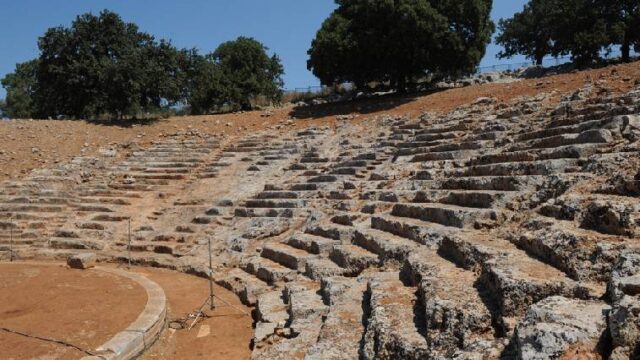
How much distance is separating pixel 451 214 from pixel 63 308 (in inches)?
223

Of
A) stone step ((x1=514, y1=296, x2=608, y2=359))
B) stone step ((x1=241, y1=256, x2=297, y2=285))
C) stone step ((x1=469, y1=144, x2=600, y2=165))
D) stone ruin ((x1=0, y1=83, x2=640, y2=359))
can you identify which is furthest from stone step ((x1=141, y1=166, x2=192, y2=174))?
stone step ((x1=514, y1=296, x2=608, y2=359))

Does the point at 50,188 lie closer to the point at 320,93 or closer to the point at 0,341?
the point at 0,341

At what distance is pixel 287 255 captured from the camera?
30.9ft

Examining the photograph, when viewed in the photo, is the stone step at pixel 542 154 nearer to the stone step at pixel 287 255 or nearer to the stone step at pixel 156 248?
the stone step at pixel 287 255

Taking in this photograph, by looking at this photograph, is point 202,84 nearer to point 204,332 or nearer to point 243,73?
point 243,73

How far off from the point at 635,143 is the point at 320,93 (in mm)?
23127

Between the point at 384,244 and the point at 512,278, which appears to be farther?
the point at 384,244

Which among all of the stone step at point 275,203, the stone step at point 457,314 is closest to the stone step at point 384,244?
the stone step at point 457,314

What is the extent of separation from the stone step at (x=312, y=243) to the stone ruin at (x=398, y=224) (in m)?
0.04

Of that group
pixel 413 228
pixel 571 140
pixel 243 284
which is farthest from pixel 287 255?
pixel 571 140

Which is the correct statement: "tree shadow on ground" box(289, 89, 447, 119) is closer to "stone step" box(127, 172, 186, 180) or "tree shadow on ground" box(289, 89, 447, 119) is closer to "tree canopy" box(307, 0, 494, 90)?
"tree canopy" box(307, 0, 494, 90)

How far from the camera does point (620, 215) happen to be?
4445mm

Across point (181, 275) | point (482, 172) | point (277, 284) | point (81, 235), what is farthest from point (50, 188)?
point (482, 172)

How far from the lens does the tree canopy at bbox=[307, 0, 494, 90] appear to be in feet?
67.6
